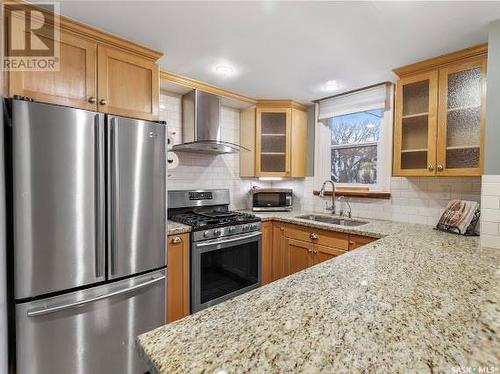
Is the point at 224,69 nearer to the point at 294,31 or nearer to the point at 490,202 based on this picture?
the point at 294,31

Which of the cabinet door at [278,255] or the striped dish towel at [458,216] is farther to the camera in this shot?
the cabinet door at [278,255]

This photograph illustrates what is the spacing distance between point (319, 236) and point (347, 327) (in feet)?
5.78

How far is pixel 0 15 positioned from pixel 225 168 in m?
2.18

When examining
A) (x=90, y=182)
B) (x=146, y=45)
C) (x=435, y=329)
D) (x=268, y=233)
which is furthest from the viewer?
(x=268, y=233)

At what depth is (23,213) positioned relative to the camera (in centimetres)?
127

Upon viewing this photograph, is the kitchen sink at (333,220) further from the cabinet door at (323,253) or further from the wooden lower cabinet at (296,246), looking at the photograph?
the cabinet door at (323,253)

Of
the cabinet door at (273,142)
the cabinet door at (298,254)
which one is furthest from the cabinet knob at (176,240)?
the cabinet door at (273,142)

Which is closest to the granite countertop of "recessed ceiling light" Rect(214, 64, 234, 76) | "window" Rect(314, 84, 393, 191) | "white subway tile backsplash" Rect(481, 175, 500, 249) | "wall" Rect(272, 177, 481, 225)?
"white subway tile backsplash" Rect(481, 175, 500, 249)

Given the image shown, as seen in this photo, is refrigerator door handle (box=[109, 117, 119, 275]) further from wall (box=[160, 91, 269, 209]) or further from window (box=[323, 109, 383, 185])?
window (box=[323, 109, 383, 185])

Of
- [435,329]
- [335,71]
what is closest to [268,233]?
[335,71]

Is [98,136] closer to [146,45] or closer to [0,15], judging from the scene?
[0,15]

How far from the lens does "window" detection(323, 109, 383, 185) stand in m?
2.76

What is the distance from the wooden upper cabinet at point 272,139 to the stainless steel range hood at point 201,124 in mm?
477

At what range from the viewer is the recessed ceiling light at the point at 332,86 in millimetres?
2518
